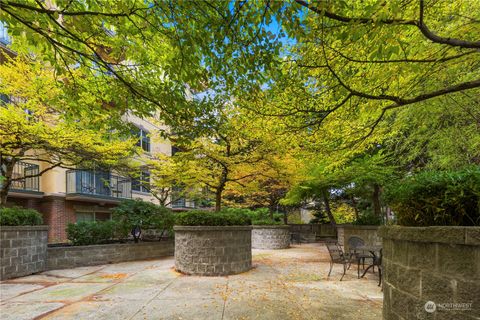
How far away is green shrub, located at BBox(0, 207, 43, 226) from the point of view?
7.52 m

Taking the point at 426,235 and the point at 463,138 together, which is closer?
the point at 426,235

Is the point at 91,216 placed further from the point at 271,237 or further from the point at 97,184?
the point at 271,237

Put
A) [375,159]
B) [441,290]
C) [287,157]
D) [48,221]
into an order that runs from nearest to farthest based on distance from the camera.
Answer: [441,290]
[375,159]
[287,157]
[48,221]

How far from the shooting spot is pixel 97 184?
16.6 m

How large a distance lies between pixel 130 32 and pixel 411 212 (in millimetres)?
4741

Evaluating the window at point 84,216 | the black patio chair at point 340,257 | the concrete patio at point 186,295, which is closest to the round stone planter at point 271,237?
the black patio chair at point 340,257

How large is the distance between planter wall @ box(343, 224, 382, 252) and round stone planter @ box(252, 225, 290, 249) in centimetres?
409

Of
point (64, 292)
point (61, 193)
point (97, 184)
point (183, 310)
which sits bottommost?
point (64, 292)

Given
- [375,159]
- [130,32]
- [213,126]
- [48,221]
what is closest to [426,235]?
[213,126]

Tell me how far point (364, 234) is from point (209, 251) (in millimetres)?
6251

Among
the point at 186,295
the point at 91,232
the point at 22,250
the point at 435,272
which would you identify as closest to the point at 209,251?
the point at 186,295

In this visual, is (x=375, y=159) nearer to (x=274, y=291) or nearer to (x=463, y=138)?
(x=463, y=138)

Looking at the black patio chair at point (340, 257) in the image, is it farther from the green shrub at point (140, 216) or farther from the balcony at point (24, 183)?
the balcony at point (24, 183)

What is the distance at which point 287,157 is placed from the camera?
12.0 m
